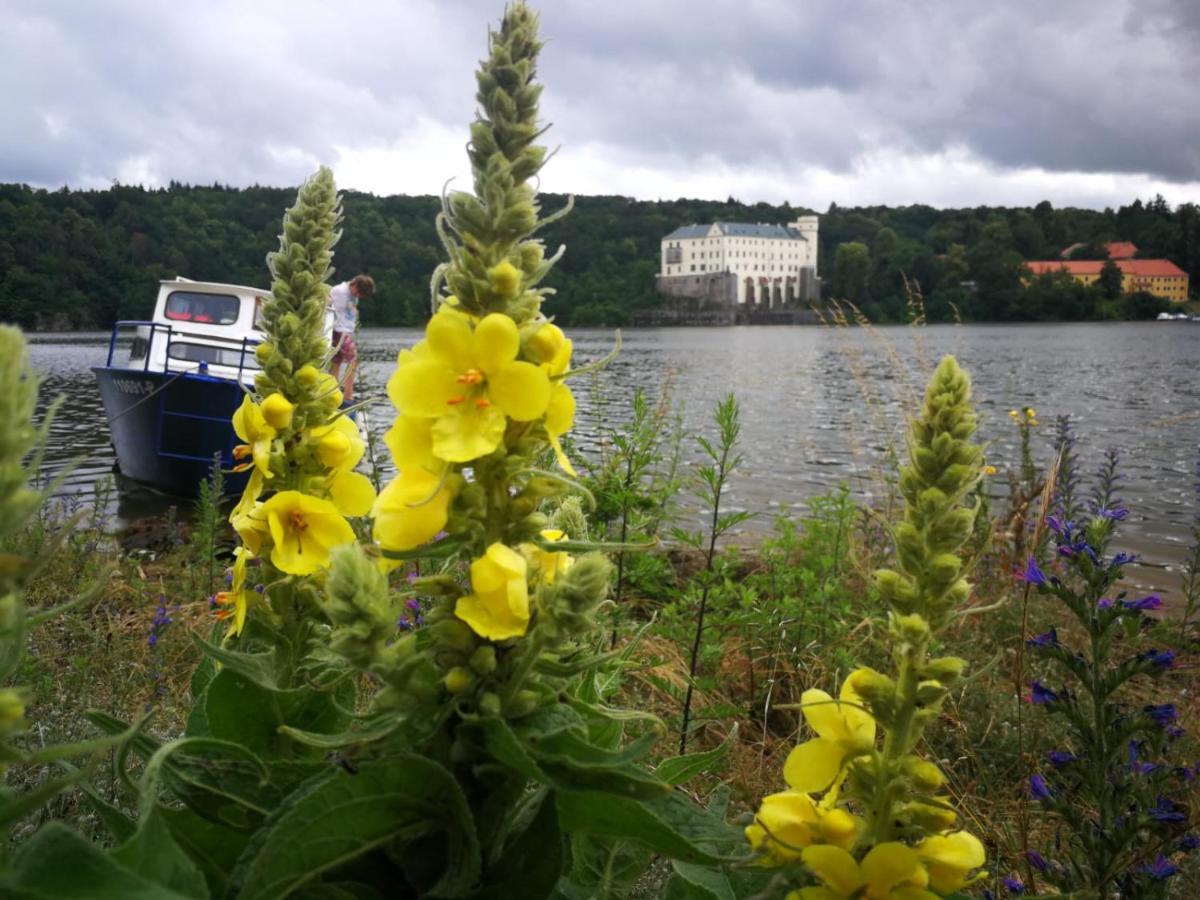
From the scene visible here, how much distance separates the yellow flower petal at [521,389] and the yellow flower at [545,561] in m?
0.17

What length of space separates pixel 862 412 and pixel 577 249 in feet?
170

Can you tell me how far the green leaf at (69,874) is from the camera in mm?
661

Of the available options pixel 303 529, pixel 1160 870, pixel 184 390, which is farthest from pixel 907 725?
pixel 184 390

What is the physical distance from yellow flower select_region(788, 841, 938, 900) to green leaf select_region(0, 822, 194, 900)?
0.68m

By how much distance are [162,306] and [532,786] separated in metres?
16.0

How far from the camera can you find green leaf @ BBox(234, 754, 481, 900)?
826 mm

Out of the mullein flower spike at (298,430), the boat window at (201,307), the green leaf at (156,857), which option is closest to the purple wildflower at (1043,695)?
the mullein flower spike at (298,430)

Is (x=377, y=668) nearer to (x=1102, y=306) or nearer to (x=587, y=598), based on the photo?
(x=587, y=598)

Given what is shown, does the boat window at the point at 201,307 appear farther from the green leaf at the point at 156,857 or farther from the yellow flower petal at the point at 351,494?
the green leaf at the point at 156,857

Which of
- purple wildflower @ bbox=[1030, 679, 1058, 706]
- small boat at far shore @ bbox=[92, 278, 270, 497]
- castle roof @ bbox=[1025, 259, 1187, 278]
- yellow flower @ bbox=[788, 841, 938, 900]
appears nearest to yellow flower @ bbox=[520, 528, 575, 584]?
yellow flower @ bbox=[788, 841, 938, 900]

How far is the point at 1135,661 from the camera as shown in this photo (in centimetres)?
250

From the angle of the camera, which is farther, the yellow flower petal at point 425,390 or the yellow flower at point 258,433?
the yellow flower at point 258,433

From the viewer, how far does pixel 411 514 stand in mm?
1031

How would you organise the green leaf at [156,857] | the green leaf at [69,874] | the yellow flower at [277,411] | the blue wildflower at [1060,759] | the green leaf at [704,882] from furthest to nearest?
the blue wildflower at [1060,759] → the yellow flower at [277,411] → the green leaf at [704,882] → the green leaf at [156,857] → the green leaf at [69,874]
